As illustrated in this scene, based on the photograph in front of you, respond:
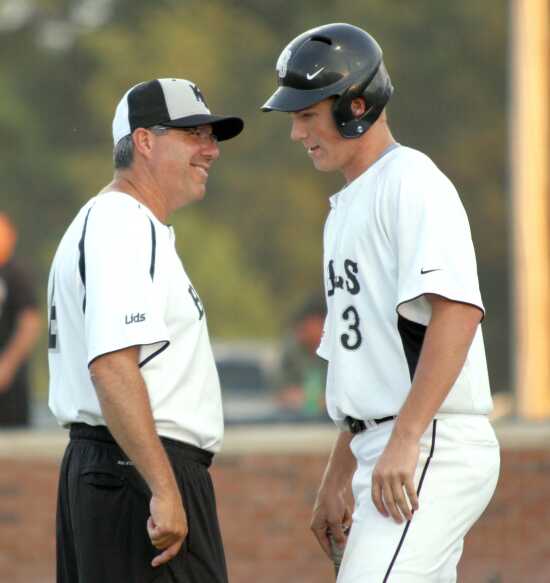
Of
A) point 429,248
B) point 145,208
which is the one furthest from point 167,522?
point 429,248

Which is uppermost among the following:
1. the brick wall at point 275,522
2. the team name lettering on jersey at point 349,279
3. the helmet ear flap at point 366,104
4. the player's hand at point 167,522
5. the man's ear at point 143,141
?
the helmet ear flap at point 366,104

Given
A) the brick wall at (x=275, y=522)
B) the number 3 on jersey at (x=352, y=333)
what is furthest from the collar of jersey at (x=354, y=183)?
the brick wall at (x=275, y=522)

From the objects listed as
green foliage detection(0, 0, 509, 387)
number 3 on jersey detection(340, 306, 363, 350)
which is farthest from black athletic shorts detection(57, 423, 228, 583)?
green foliage detection(0, 0, 509, 387)

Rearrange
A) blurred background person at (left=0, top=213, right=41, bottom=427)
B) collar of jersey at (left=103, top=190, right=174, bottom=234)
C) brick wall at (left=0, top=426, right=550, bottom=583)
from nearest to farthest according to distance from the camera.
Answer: collar of jersey at (left=103, top=190, right=174, bottom=234), brick wall at (left=0, top=426, right=550, bottom=583), blurred background person at (left=0, top=213, right=41, bottom=427)

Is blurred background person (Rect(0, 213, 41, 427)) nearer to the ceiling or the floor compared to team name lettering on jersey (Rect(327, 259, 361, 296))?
nearer to the floor

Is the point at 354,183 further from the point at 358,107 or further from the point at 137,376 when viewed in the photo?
the point at 137,376

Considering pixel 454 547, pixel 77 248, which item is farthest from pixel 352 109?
pixel 454 547

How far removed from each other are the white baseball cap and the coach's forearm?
0.74 metres

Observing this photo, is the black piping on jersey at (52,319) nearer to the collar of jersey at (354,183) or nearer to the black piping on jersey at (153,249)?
the black piping on jersey at (153,249)

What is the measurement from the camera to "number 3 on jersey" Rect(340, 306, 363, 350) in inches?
147

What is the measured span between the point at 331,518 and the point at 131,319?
0.88m

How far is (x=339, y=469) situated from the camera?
Answer: 13.6 feet

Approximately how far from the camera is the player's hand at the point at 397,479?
3.50 m

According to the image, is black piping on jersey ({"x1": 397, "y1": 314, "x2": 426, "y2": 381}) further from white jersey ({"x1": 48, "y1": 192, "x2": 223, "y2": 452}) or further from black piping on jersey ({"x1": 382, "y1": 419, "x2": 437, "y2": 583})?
white jersey ({"x1": 48, "y1": 192, "x2": 223, "y2": 452})
